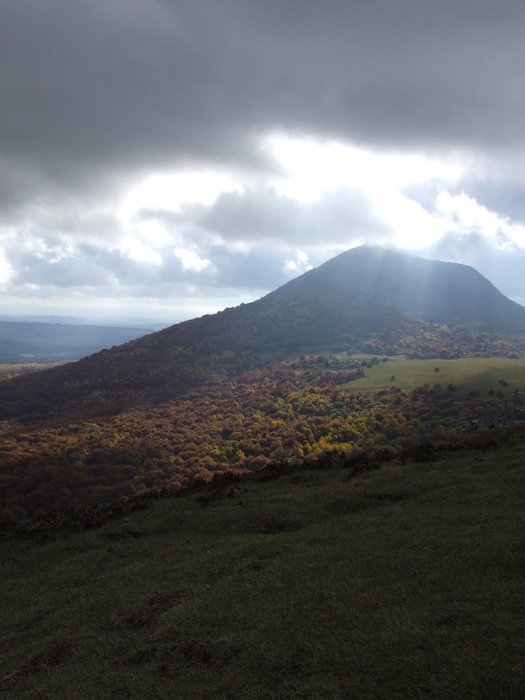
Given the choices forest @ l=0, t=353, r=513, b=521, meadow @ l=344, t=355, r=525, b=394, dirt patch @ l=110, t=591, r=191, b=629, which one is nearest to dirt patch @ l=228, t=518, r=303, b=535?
dirt patch @ l=110, t=591, r=191, b=629

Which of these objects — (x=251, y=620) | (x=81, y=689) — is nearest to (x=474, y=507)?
(x=251, y=620)

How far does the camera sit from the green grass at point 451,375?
10131 centimetres

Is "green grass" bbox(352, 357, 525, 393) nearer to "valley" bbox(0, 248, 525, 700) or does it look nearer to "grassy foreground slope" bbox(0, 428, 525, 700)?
"valley" bbox(0, 248, 525, 700)

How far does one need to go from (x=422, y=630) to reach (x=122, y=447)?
272ft

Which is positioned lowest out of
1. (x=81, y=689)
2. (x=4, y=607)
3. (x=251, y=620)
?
(x=4, y=607)

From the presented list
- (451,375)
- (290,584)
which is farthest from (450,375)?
(290,584)

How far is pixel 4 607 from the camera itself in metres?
14.4

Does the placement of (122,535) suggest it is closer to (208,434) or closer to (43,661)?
(43,661)

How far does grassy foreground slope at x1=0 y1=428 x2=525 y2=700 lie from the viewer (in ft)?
25.7

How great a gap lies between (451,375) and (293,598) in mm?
119168

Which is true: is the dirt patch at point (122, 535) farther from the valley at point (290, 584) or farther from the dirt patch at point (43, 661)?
the dirt patch at point (43, 661)

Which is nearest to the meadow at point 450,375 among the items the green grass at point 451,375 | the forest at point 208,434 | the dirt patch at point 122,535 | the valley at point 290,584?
the green grass at point 451,375

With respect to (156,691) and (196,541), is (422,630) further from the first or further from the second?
(196,541)

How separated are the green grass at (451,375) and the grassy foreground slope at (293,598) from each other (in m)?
88.4
